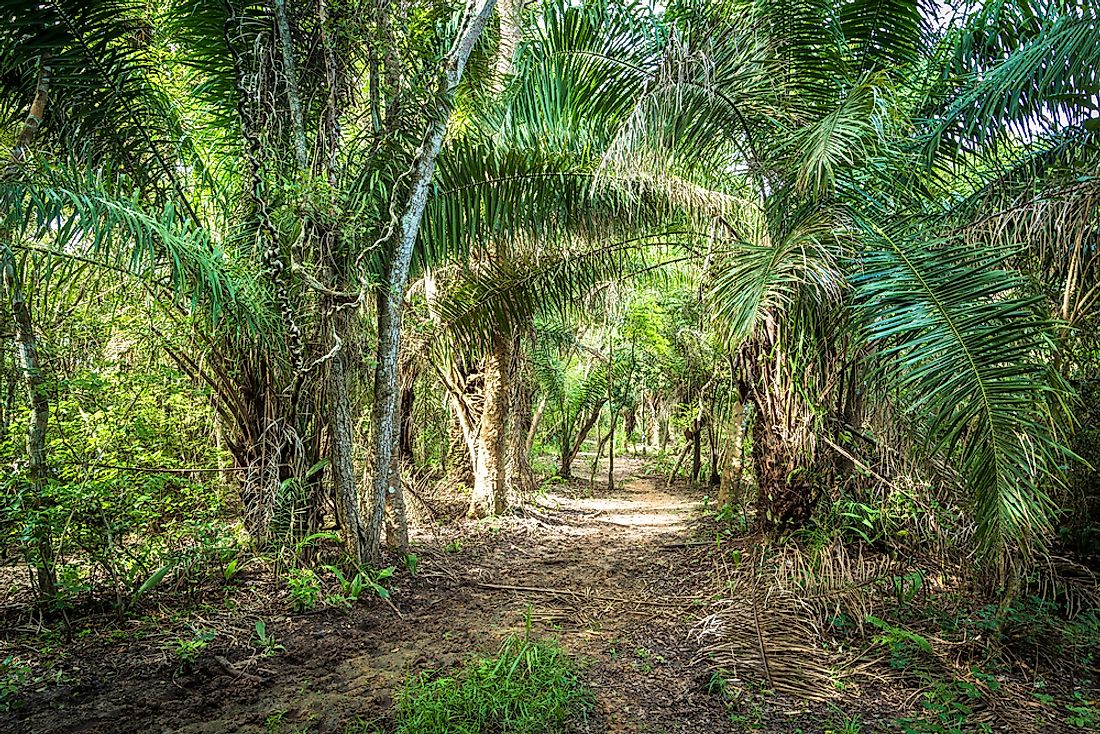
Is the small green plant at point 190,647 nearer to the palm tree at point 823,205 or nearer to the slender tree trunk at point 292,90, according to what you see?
the slender tree trunk at point 292,90

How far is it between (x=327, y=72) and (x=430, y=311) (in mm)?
2273

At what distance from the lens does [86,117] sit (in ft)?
12.0

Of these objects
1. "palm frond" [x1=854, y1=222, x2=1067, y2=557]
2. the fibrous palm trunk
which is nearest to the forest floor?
the fibrous palm trunk

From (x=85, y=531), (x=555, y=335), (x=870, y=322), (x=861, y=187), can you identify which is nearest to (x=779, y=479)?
(x=870, y=322)

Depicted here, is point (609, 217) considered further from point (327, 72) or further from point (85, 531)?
point (85, 531)

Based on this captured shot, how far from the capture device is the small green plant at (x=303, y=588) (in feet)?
12.6

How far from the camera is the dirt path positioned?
2639 mm

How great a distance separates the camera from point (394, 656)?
335 cm

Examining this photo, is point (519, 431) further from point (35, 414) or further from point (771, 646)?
point (35, 414)

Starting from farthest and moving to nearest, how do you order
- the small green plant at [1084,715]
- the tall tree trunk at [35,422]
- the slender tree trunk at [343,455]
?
the slender tree trunk at [343,455], the tall tree trunk at [35,422], the small green plant at [1084,715]

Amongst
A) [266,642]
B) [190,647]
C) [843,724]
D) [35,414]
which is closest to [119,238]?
[35,414]

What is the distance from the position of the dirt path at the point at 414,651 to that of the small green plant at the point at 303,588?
0.36ft

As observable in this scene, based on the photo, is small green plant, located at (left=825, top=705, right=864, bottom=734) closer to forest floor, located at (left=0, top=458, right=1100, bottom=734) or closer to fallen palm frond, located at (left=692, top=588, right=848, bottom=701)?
forest floor, located at (left=0, top=458, right=1100, bottom=734)

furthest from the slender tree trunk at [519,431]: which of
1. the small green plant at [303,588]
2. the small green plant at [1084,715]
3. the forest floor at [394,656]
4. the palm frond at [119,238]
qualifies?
the small green plant at [1084,715]
